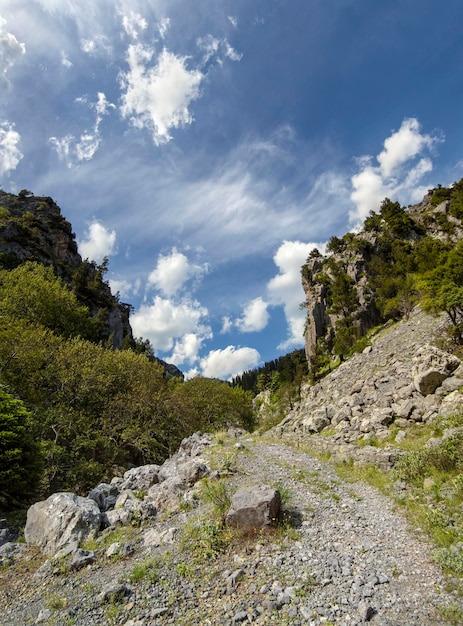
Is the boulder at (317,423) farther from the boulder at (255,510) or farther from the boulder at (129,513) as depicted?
the boulder at (255,510)

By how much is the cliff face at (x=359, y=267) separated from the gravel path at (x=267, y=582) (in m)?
64.5

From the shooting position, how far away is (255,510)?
10266mm

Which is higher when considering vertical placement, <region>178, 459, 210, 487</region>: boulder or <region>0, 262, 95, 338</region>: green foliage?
<region>0, 262, 95, 338</region>: green foliage

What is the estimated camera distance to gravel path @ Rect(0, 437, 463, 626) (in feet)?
22.2

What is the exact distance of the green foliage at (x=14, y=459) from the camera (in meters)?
15.4

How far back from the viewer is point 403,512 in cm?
1127

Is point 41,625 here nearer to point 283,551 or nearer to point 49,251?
point 283,551

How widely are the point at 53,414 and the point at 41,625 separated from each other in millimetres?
20688

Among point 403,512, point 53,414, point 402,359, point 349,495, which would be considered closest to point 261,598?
point 403,512

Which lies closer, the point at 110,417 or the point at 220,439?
the point at 220,439

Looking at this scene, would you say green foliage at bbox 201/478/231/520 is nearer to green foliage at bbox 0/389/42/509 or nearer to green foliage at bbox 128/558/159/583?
green foliage at bbox 128/558/159/583

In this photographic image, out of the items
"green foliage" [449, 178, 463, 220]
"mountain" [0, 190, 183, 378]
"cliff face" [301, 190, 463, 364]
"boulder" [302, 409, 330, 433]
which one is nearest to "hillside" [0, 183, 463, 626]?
"boulder" [302, 409, 330, 433]

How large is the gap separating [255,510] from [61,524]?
280 inches

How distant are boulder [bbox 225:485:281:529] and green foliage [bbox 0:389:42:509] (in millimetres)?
11256
